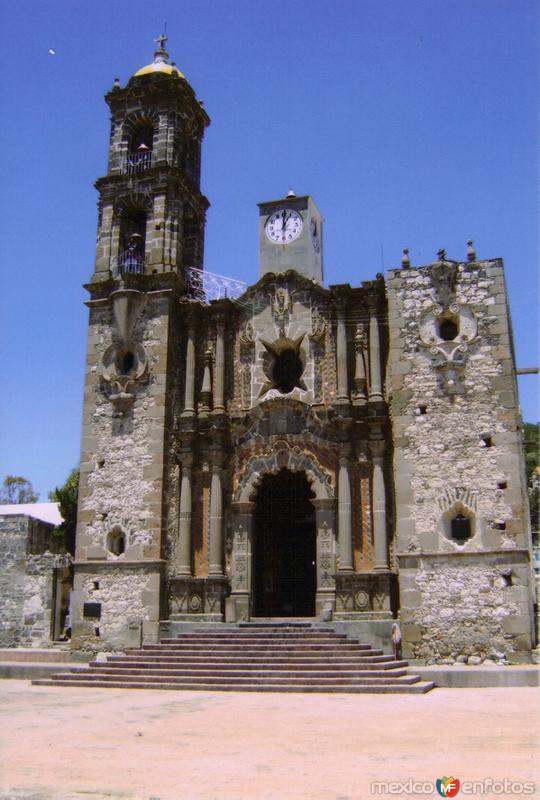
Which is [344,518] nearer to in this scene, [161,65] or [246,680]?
[246,680]

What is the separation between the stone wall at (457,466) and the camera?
1823cm

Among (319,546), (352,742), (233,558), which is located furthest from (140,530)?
(352,742)

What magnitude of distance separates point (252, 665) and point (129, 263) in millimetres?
13063

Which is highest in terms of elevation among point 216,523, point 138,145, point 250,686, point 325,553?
point 138,145

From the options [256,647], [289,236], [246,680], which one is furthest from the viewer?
[289,236]

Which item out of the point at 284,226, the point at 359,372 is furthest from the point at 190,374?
the point at 284,226

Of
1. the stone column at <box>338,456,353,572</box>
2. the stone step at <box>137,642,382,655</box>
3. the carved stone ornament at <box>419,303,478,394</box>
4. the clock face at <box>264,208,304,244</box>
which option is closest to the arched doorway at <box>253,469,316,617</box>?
the stone column at <box>338,456,353,572</box>

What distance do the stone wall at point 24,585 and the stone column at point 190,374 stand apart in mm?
7148

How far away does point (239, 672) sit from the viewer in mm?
16578

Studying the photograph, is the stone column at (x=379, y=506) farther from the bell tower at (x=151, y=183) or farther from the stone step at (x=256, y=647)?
the bell tower at (x=151, y=183)

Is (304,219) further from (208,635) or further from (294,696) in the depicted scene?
(294,696)

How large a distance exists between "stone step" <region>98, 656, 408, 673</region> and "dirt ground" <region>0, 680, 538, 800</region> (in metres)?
1.97

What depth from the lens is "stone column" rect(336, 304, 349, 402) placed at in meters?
21.3

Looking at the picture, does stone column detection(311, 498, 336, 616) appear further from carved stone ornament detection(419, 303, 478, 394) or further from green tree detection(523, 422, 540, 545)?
green tree detection(523, 422, 540, 545)
